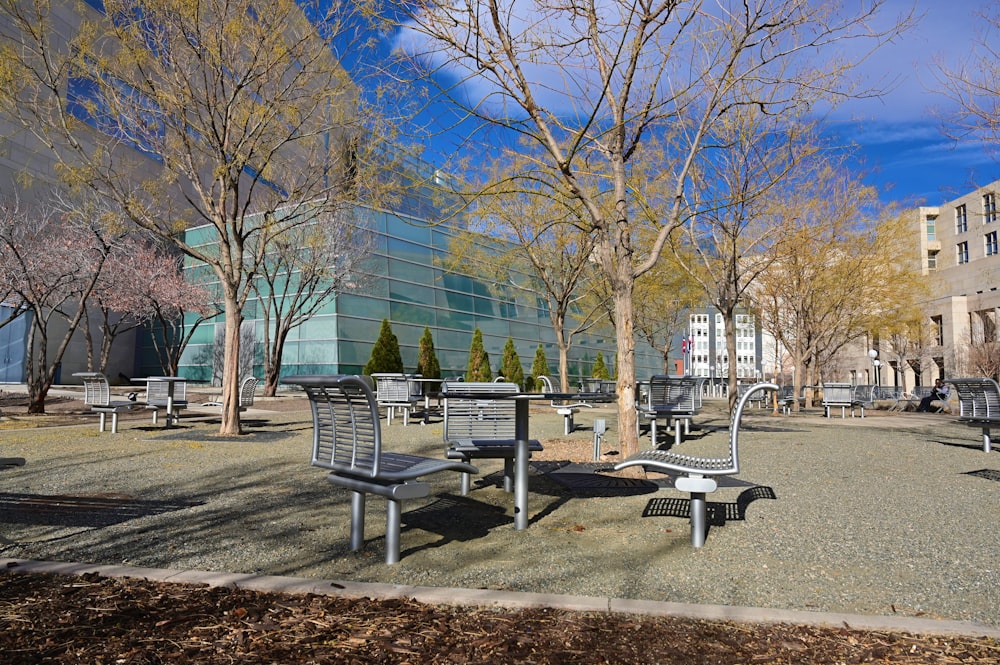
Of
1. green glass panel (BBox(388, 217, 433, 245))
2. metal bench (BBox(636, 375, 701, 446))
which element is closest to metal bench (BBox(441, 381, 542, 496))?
metal bench (BBox(636, 375, 701, 446))

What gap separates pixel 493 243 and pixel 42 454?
46.4 ft

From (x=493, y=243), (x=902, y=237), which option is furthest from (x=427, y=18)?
(x=902, y=237)

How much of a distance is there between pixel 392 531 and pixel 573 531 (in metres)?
1.47

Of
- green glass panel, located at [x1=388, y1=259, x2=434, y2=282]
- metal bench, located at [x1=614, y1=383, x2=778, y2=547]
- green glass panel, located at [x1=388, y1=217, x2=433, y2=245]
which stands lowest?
metal bench, located at [x1=614, y1=383, x2=778, y2=547]

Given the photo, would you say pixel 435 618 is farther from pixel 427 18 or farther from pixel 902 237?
pixel 902 237

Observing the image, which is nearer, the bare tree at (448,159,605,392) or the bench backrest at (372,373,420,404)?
the bench backrest at (372,373,420,404)

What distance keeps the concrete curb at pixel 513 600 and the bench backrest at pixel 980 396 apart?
314 inches

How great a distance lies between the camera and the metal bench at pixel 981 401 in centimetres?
948

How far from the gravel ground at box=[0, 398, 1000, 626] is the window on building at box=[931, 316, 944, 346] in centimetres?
4738

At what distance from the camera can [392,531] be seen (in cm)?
395

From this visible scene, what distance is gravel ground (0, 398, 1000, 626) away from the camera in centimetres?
363

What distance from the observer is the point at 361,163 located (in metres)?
12.2

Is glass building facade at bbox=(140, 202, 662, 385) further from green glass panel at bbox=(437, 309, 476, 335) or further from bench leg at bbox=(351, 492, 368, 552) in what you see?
bench leg at bbox=(351, 492, 368, 552)

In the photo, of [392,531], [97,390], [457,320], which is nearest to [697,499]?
[392,531]
